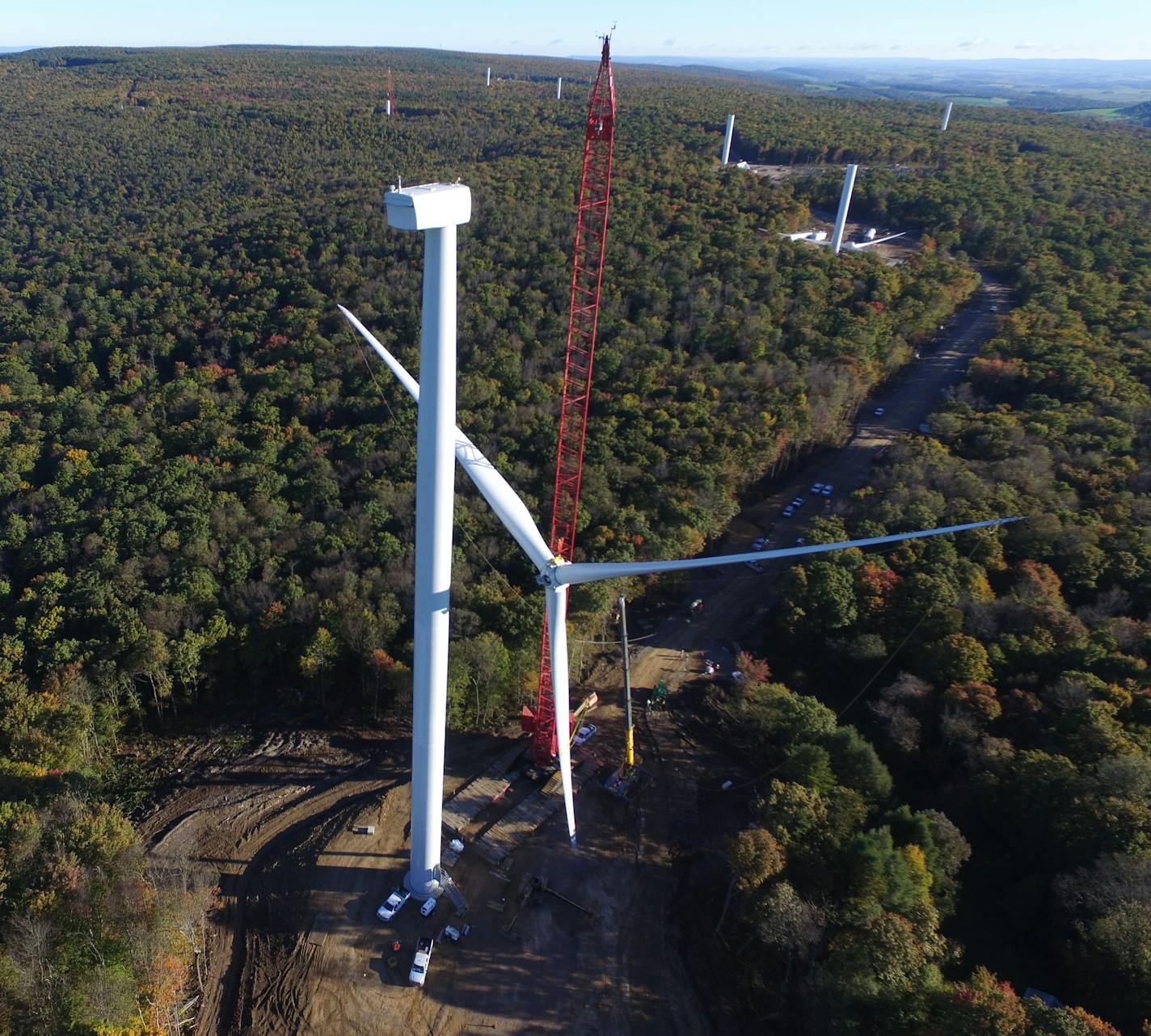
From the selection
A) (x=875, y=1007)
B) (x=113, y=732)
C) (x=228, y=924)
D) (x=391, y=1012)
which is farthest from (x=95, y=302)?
(x=875, y=1007)

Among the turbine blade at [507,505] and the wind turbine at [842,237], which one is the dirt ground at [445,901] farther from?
the wind turbine at [842,237]

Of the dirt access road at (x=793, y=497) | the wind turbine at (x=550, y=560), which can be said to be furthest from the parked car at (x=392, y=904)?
the dirt access road at (x=793, y=497)

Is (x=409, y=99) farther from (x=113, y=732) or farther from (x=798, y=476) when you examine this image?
(x=113, y=732)

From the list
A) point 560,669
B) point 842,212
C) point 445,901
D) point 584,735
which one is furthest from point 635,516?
point 842,212

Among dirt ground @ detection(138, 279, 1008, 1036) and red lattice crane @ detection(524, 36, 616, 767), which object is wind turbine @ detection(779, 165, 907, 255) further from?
dirt ground @ detection(138, 279, 1008, 1036)

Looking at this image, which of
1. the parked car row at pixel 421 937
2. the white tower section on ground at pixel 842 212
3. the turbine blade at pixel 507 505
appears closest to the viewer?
the turbine blade at pixel 507 505

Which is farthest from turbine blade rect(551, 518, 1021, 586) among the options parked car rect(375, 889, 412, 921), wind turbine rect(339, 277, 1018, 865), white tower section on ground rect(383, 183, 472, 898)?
parked car rect(375, 889, 412, 921)
